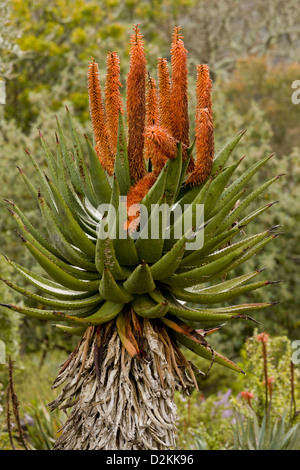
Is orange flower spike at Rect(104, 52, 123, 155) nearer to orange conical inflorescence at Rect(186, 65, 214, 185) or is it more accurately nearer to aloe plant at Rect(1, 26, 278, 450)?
aloe plant at Rect(1, 26, 278, 450)

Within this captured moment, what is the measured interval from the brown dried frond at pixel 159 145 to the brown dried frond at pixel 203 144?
0.16 metres

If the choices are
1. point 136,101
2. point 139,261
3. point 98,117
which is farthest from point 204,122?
point 139,261

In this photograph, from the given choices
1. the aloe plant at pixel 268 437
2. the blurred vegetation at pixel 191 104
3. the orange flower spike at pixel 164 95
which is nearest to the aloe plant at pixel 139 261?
the orange flower spike at pixel 164 95

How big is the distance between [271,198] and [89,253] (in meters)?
10.8

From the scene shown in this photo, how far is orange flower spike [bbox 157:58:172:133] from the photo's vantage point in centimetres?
346

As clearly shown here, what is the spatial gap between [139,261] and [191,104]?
10.0 metres

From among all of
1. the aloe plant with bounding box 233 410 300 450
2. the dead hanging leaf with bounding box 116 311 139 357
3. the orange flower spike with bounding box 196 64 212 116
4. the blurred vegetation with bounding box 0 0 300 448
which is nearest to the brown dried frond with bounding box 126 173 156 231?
the orange flower spike with bounding box 196 64 212 116

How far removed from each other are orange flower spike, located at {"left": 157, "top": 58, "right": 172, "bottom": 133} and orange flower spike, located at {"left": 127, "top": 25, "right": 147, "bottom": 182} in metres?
0.13

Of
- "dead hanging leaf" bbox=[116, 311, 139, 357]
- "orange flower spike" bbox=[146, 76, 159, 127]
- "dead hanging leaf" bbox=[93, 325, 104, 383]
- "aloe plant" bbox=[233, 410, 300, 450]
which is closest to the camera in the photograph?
"dead hanging leaf" bbox=[116, 311, 139, 357]

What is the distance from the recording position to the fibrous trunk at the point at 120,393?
3248mm

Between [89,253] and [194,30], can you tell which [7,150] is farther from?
[194,30]

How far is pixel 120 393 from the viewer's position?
327 centimetres

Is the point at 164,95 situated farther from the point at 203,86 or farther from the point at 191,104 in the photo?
the point at 191,104

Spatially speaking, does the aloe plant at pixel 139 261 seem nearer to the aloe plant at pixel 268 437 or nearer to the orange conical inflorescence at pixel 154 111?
the orange conical inflorescence at pixel 154 111
